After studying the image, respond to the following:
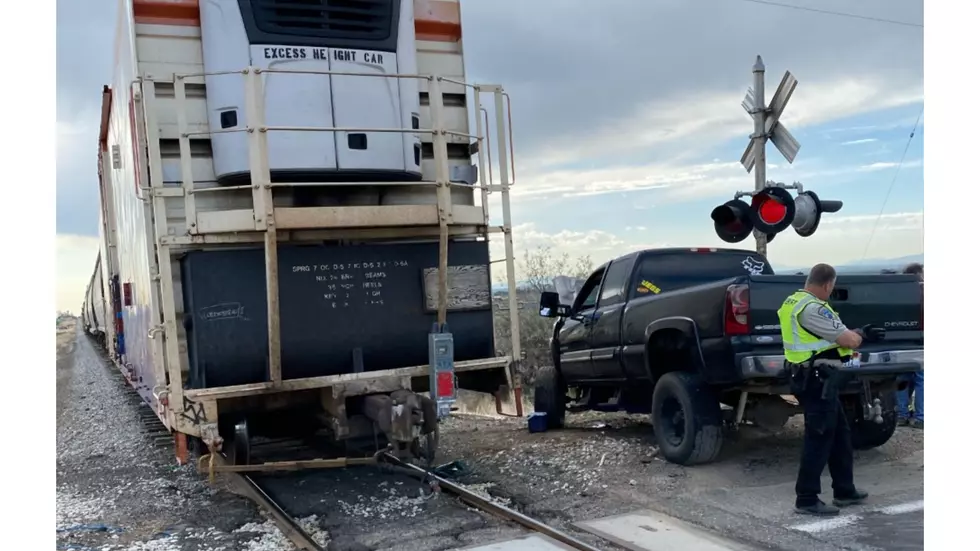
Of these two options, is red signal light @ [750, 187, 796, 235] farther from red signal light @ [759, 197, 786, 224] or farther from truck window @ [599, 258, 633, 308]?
truck window @ [599, 258, 633, 308]

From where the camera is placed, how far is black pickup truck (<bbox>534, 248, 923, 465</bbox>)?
6.34 m

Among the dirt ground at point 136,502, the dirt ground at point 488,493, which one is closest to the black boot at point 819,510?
the dirt ground at point 488,493

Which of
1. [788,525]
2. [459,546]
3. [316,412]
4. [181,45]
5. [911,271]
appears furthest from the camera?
[911,271]

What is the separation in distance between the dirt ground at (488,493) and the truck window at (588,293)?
1353 millimetres

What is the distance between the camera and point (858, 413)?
7047 mm

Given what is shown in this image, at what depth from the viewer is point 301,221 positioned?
227 inches

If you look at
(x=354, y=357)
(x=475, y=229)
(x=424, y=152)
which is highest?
(x=424, y=152)

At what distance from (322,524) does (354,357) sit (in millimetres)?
1261

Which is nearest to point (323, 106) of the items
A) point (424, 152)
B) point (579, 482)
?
point (424, 152)

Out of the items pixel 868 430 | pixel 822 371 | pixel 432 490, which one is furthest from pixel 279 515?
pixel 868 430

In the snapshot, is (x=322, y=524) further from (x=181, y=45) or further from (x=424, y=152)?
(x=181, y=45)

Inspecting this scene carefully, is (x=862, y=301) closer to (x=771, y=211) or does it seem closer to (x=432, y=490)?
(x=771, y=211)

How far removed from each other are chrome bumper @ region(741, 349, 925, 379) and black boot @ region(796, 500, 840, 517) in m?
0.93

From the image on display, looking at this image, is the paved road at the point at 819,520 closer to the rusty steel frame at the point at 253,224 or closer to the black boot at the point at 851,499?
the black boot at the point at 851,499
